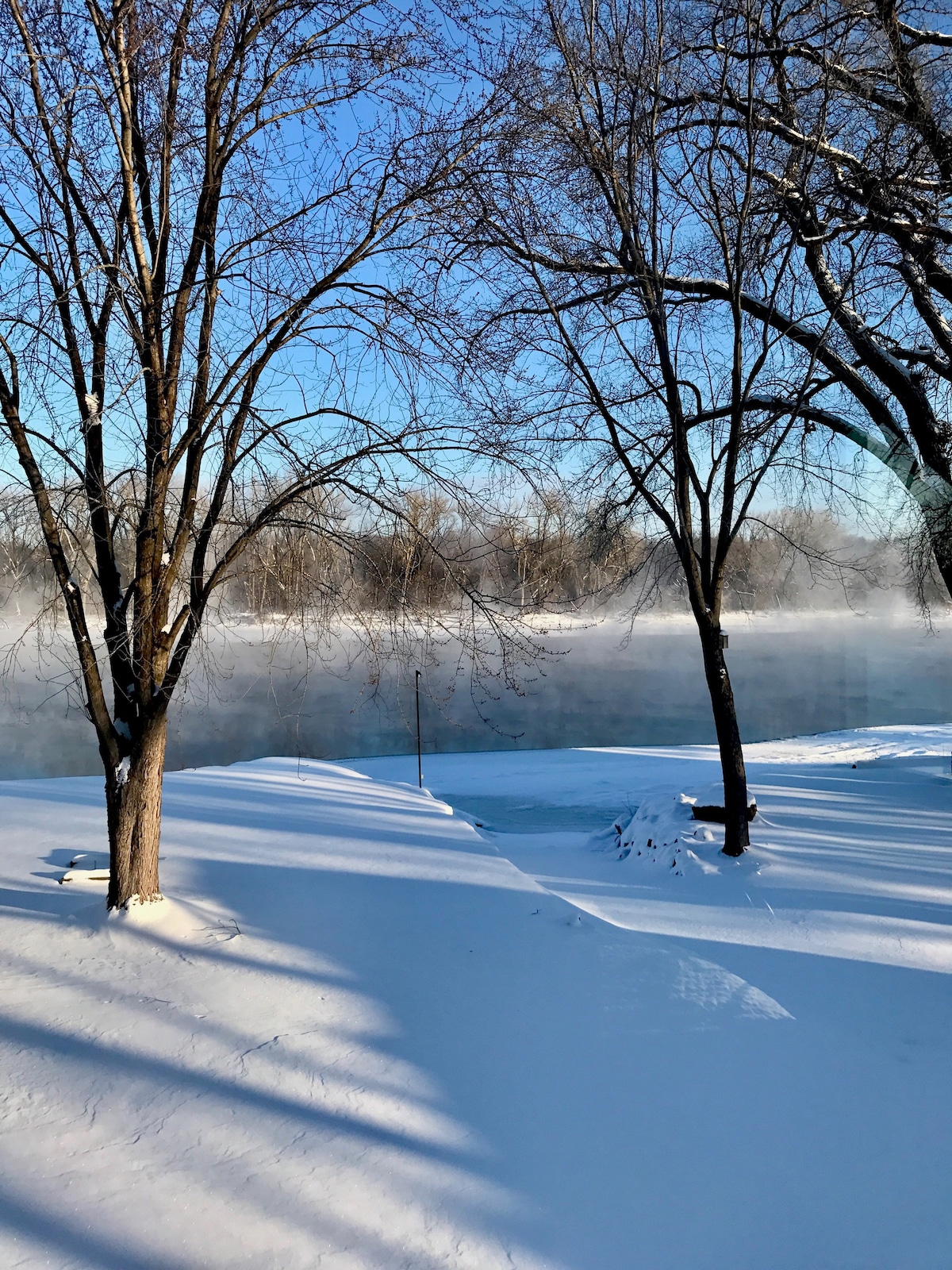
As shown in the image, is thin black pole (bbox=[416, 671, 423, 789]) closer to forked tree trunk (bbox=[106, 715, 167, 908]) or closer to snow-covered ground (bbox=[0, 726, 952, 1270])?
snow-covered ground (bbox=[0, 726, 952, 1270])

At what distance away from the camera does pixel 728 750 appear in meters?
7.68

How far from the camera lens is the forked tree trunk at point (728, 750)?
24.6ft

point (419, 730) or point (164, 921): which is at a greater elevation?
point (419, 730)

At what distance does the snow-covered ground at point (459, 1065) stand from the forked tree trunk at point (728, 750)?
66cm

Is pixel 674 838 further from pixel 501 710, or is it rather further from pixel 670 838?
pixel 501 710

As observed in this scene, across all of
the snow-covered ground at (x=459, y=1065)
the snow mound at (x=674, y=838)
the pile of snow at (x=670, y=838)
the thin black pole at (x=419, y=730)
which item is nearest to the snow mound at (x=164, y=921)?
the snow-covered ground at (x=459, y=1065)

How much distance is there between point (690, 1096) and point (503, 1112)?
743 mm

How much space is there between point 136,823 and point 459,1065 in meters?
2.27

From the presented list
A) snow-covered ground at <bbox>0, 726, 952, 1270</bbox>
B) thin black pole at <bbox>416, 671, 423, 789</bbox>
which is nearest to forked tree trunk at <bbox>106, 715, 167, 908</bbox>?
snow-covered ground at <bbox>0, 726, 952, 1270</bbox>

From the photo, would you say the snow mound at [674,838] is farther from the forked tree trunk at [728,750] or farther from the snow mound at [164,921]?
the snow mound at [164,921]

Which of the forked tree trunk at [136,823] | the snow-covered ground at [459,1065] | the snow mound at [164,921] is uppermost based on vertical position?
the forked tree trunk at [136,823]

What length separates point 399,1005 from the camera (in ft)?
12.9

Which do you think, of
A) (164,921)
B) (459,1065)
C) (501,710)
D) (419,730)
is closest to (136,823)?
(164,921)

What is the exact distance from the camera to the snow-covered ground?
2582mm
